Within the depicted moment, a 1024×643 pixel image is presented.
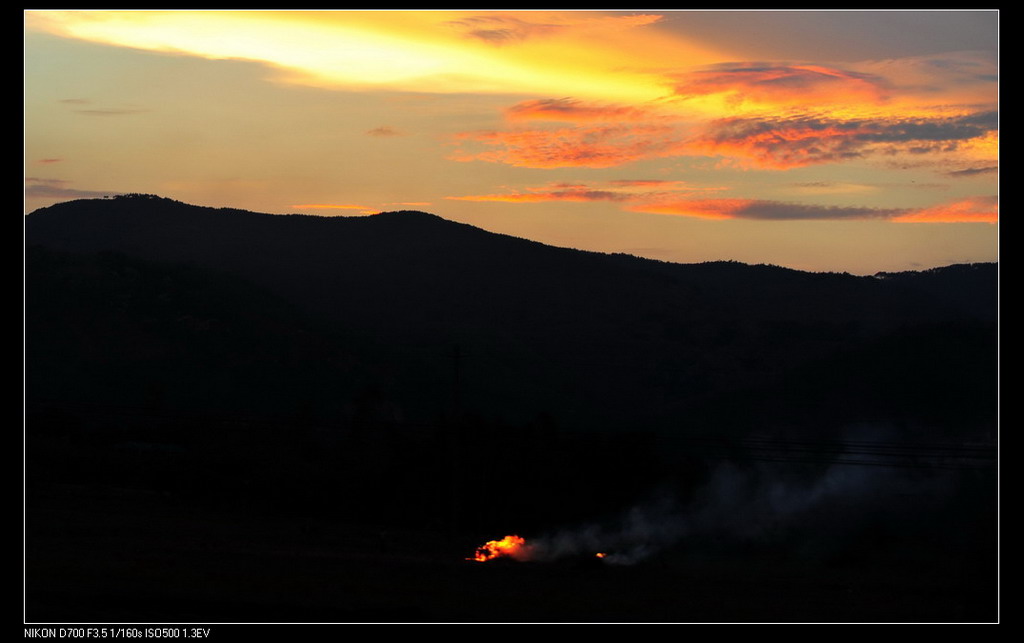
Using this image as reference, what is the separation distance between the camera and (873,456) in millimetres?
84688

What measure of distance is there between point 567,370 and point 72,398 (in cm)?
7094

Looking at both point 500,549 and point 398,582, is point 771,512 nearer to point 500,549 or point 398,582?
point 500,549

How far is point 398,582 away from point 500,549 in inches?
441

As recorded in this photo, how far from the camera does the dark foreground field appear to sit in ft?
151

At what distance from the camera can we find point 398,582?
54594mm

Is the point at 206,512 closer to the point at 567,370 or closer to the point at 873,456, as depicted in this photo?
the point at 873,456

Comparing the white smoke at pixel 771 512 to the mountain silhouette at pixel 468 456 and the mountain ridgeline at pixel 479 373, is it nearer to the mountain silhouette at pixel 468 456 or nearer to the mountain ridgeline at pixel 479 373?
the mountain silhouette at pixel 468 456

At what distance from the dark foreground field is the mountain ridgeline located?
28.2 feet

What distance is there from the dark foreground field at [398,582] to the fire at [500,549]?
3.56 feet

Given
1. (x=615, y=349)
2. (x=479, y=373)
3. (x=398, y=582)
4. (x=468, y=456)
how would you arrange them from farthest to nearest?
(x=615, y=349) → (x=479, y=373) → (x=468, y=456) → (x=398, y=582)

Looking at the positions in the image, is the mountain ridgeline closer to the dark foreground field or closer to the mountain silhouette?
the mountain silhouette

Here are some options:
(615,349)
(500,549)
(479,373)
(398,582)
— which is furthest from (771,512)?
(615,349)

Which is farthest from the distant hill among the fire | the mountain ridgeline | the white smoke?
the fire
